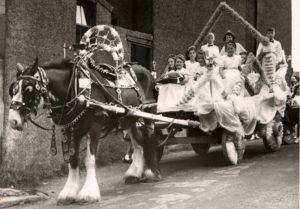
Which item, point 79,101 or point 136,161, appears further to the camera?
point 136,161

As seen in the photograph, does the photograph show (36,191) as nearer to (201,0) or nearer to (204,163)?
(204,163)

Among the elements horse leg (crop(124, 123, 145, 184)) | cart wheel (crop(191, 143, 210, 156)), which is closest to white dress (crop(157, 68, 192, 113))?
horse leg (crop(124, 123, 145, 184))

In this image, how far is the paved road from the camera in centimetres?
590

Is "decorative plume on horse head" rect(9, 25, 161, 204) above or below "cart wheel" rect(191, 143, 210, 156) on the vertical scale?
above

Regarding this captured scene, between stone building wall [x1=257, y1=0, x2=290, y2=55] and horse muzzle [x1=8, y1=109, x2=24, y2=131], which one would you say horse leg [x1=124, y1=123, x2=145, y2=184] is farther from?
stone building wall [x1=257, y1=0, x2=290, y2=55]

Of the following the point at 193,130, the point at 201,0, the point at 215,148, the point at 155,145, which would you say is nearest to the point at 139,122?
the point at 155,145

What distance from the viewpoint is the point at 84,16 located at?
11.0m

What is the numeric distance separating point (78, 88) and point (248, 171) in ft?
10.9

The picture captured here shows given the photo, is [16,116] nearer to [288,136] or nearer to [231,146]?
[231,146]

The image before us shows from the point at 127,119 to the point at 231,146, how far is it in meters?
2.03

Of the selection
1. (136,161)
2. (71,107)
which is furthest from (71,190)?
(136,161)

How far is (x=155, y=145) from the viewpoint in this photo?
26.9ft

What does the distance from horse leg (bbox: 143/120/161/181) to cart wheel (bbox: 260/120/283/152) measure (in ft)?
8.30

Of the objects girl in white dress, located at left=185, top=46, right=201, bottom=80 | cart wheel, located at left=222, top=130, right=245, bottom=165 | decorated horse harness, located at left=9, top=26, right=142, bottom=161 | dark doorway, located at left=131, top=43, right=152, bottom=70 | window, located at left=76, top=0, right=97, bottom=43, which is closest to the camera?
decorated horse harness, located at left=9, top=26, right=142, bottom=161
